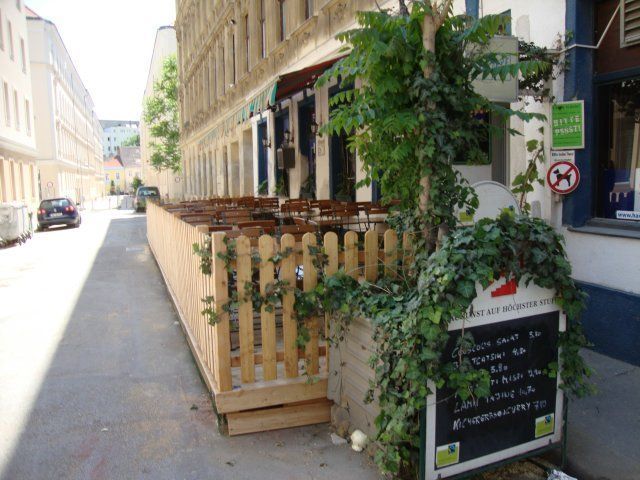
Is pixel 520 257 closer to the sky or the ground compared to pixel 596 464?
closer to the sky

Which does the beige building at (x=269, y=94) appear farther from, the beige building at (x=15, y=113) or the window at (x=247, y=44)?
the beige building at (x=15, y=113)

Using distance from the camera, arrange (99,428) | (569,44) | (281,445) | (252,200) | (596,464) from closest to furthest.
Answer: (596,464)
(281,445)
(99,428)
(569,44)
(252,200)

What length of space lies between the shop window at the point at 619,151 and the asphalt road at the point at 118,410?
12.1 feet

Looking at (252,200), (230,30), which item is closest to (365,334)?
(252,200)

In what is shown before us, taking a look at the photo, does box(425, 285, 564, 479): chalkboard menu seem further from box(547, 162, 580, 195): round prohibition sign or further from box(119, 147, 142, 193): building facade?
box(119, 147, 142, 193): building facade

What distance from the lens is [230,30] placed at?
22625 mm

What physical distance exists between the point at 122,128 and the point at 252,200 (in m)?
179

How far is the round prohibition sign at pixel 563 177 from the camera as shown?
572 centimetres

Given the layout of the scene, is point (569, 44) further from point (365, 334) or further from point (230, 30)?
point (230, 30)

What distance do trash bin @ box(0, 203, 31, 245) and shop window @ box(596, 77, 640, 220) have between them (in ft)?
58.5

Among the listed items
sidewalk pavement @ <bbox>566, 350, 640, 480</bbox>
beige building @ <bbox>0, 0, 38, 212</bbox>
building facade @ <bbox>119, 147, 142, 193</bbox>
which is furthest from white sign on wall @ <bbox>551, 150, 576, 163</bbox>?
building facade @ <bbox>119, 147, 142, 193</bbox>

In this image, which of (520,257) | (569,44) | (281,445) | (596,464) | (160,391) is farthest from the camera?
(569,44)

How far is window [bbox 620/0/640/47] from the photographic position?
5.17 metres

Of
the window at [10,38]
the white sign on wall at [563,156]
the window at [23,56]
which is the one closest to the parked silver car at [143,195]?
the window at [23,56]
